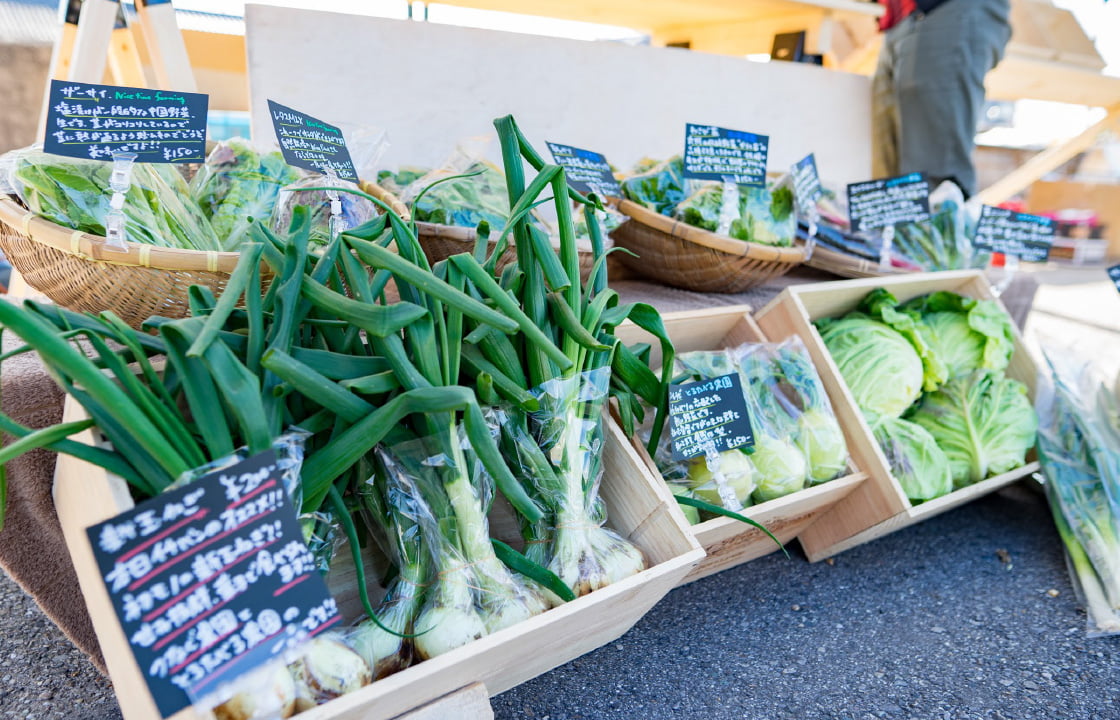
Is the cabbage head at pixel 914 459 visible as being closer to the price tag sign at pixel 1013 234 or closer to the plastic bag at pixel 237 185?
the price tag sign at pixel 1013 234

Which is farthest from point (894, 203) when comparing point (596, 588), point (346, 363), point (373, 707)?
point (373, 707)

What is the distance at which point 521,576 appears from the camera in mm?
984

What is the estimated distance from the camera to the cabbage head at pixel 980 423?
1748 mm

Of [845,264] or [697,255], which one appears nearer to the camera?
[697,255]

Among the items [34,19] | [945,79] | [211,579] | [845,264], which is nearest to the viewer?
[211,579]

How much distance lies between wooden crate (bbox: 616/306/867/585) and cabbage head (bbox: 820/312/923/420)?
0.21 metres

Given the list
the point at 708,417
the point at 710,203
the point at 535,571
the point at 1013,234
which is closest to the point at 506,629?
the point at 535,571

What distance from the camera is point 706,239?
5.85 feet

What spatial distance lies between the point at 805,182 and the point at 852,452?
2.85 feet

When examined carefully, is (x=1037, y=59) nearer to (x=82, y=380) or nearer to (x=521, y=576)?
(x=521, y=576)

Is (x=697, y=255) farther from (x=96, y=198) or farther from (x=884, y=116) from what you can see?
(x=884, y=116)

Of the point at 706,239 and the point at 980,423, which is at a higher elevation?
the point at 706,239

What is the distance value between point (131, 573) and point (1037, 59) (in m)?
4.08

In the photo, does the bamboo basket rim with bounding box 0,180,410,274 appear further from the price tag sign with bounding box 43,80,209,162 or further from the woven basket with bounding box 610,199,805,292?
the woven basket with bounding box 610,199,805,292
